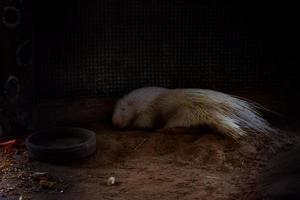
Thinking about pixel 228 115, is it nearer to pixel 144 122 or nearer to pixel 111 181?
pixel 144 122

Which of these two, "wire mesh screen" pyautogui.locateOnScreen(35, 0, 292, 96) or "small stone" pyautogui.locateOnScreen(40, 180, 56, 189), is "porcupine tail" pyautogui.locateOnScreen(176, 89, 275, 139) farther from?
"small stone" pyautogui.locateOnScreen(40, 180, 56, 189)

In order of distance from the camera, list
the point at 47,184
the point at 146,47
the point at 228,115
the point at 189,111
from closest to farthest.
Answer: the point at 47,184, the point at 228,115, the point at 189,111, the point at 146,47

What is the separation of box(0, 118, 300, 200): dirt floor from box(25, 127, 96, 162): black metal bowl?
0.20ft

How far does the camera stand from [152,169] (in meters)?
3.85

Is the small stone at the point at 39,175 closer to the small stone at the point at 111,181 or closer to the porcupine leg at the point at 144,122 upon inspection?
the small stone at the point at 111,181

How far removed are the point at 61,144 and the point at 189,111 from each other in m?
1.13

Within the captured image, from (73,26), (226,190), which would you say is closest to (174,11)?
(73,26)

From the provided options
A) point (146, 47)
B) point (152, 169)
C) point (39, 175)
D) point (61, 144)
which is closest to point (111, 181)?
point (152, 169)

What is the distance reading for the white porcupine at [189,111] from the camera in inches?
175

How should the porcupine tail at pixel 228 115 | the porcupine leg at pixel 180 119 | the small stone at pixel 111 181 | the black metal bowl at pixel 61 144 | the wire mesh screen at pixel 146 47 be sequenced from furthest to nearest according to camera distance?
the wire mesh screen at pixel 146 47
the porcupine leg at pixel 180 119
the porcupine tail at pixel 228 115
the black metal bowl at pixel 61 144
the small stone at pixel 111 181

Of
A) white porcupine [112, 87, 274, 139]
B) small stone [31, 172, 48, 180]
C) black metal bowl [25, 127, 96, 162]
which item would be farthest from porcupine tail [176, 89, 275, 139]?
small stone [31, 172, 48, 180]

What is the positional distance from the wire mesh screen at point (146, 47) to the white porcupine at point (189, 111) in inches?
9.2

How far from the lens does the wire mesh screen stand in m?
4.70

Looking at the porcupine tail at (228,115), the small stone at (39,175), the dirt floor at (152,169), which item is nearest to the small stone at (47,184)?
the dirt floor at (152,169)
